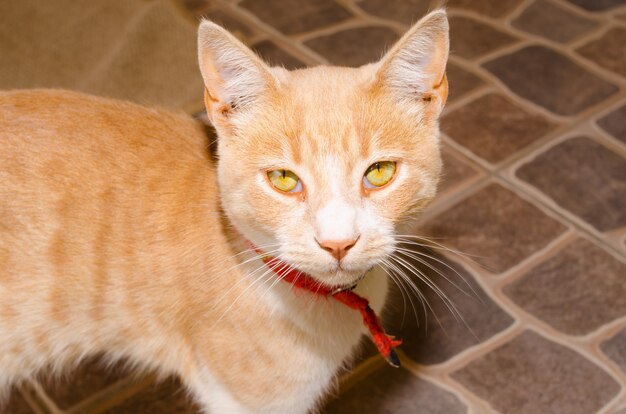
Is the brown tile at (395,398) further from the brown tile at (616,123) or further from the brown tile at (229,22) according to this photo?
the brown tile at (229,22)

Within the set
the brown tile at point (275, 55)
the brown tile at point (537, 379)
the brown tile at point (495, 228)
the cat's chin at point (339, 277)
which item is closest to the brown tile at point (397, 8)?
the brown tile at point (275, 55)

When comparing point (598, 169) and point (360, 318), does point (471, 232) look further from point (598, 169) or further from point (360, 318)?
point (360, 318)

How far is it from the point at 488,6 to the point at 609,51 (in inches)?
21.9

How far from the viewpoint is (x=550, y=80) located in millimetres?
2979

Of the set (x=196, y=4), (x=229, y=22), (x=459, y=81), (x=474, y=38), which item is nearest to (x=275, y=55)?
(x=229, y=22)

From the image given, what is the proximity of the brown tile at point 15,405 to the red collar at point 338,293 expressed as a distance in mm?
905

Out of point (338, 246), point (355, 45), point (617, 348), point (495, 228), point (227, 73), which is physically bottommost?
point (617, 348)

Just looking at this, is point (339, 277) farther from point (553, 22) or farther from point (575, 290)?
point (553, 22)

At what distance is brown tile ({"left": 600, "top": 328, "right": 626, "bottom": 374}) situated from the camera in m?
2.07

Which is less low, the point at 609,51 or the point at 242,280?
the point at 242,280

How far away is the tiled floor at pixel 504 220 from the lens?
2039 mm

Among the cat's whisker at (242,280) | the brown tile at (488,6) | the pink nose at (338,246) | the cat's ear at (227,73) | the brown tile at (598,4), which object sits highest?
the cat's ear at (227,73)

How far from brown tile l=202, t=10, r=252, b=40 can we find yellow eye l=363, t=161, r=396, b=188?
1838mm

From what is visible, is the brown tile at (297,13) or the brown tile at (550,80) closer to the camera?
the brown tile at (550,80)
